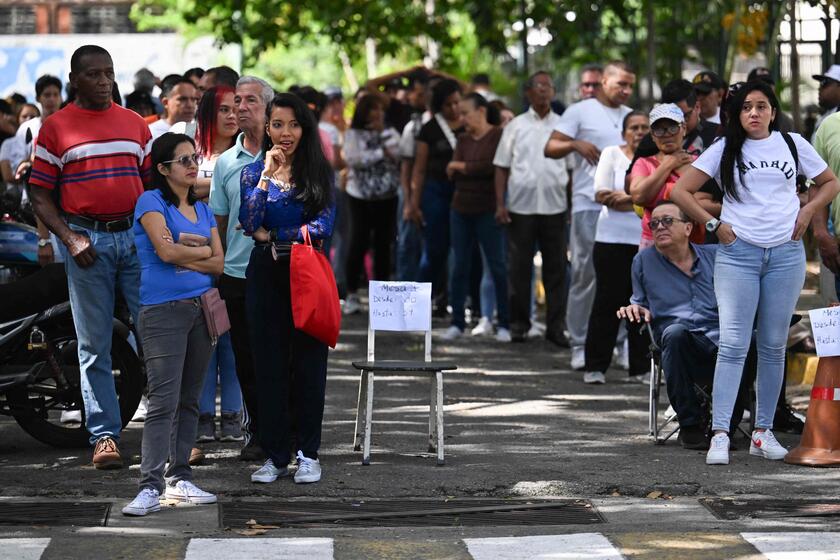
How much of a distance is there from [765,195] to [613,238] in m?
3.10

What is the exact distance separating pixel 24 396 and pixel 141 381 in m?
0.67

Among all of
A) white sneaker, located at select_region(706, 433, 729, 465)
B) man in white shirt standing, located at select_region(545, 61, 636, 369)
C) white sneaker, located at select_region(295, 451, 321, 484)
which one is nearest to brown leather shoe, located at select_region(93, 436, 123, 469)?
white sneaker, located at select_region(295, 451, 321, 484)

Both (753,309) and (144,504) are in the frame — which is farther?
(753,309)

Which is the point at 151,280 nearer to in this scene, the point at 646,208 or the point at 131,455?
the point at 131,455

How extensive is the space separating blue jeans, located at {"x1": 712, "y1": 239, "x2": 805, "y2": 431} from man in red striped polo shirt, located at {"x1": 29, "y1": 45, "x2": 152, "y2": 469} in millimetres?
3203

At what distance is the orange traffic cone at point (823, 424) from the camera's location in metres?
9.31

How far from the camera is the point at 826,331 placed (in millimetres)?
9477

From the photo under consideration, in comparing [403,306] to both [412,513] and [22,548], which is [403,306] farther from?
[22,548]

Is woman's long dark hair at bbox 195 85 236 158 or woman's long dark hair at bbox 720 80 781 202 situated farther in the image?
woman's long dark hair at bbox 195 85 236 158

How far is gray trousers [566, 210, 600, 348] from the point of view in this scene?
44.3ft

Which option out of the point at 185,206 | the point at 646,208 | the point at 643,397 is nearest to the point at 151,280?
the point at 185,206

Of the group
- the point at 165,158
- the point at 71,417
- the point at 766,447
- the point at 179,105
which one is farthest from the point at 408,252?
the point at 165,158

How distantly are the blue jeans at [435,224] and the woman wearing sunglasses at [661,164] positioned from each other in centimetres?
490

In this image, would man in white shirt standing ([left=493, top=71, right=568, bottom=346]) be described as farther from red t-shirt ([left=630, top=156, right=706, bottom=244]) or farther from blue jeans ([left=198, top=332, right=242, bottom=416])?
blue jeans ([left=198, top=332, right=242, bottom=416])
